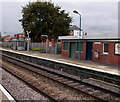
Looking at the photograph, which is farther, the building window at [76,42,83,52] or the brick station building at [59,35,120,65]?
the building window at [76,42,83,52]

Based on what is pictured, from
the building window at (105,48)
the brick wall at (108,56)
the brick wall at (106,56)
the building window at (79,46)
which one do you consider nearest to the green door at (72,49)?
the building window at (79,46)

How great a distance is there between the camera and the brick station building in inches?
589

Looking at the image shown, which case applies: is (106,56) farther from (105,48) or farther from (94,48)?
(94,48)

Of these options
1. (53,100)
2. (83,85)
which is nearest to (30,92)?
(53,100)

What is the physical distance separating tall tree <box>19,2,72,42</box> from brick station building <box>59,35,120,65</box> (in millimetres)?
16857

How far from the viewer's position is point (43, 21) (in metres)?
38.5

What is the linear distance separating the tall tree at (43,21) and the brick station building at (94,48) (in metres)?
16.9

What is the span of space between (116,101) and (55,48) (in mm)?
20543

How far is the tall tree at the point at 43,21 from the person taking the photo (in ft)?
121

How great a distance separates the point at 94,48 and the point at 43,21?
2412cm

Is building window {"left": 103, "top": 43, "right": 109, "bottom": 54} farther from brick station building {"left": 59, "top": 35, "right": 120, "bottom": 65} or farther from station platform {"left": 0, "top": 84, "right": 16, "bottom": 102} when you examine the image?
station platform {"left": 0, "top": 84, "right": 16, "bottom": 102}

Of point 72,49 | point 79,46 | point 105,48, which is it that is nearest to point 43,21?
point 72,49

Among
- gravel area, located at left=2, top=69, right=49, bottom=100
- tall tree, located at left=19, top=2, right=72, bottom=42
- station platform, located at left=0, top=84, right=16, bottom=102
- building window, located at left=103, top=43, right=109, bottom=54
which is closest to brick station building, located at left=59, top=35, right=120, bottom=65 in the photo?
building window, located at left=103, top=43, right=109, bottom=54

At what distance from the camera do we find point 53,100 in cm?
622
